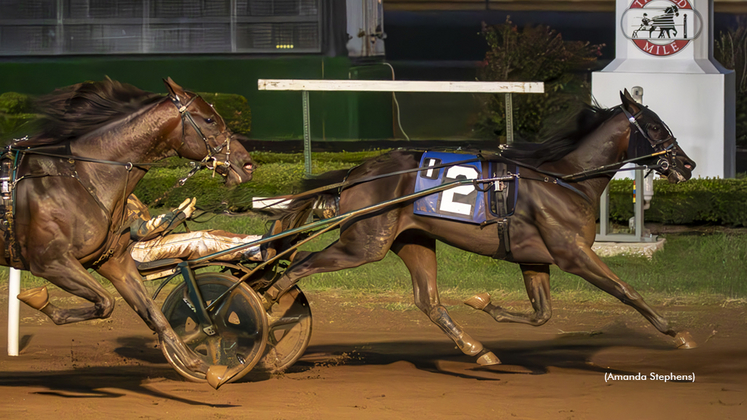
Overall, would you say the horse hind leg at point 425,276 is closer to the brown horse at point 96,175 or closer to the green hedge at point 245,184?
the brown horse at point 96,175

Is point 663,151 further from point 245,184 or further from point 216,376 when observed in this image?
point 245,184

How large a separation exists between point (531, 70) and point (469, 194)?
8000 millimetres

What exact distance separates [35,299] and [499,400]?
2613 millimetres

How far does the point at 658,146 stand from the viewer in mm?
4867

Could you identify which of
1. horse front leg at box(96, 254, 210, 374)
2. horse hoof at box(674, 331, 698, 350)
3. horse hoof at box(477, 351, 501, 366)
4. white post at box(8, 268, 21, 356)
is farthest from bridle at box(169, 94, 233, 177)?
horse hoof at box(674, 331, 698, 350)

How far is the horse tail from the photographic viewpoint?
530cm

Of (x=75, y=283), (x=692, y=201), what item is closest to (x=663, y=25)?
(x=692, y=201)

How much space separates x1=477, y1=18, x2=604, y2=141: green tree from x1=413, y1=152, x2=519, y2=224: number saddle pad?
729 centimetres

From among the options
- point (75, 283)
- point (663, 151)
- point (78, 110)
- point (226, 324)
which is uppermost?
point (78, 110)

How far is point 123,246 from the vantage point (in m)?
4.58

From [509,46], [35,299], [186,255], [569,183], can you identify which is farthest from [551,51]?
[35,299]

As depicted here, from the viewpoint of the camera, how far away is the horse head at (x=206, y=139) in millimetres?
4426

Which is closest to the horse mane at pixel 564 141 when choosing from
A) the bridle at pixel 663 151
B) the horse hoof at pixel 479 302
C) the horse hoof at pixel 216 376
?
the bridle at pixel 663 151

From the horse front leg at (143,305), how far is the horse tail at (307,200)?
3.73ft
